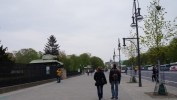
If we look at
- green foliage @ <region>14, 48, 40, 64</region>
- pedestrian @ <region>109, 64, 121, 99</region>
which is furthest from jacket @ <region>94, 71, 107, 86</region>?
green foliage @ <region>14, 48, 40, 64</region>

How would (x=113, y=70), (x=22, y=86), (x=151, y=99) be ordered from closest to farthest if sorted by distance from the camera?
(x=151, y=99) < (x=113, y=70) < (x=22, y=86)

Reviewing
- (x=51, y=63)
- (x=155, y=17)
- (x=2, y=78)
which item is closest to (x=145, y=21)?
(x=155, y=17)

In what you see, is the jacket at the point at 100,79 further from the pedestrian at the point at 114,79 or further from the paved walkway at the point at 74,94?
the paved walkway at the point at 74,94

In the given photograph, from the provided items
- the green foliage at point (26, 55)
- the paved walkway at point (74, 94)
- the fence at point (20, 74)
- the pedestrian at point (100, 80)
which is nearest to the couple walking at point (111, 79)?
the pedestrian at point (100, 80)

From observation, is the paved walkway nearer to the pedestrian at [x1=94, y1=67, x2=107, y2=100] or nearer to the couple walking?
the couple walking

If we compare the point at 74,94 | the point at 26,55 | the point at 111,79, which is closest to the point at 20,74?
the point at 74,94

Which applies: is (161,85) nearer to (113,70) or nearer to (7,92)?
(113,70)

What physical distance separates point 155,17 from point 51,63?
34.6 metres

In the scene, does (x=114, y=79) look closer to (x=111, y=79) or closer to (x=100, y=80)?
(x=111, y=79)

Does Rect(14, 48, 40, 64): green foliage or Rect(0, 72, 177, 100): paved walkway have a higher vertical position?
Rect(14, 48, 40, 64): green foliage

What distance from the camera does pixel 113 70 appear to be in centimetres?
1912

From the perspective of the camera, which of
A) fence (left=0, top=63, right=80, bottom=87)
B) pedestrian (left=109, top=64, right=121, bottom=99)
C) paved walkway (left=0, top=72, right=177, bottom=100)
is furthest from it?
fence (left=0, top=63, right=80, bottom=87)

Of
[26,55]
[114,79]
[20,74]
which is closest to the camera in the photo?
[114,79]

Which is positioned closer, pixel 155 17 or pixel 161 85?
pixel 161 85
